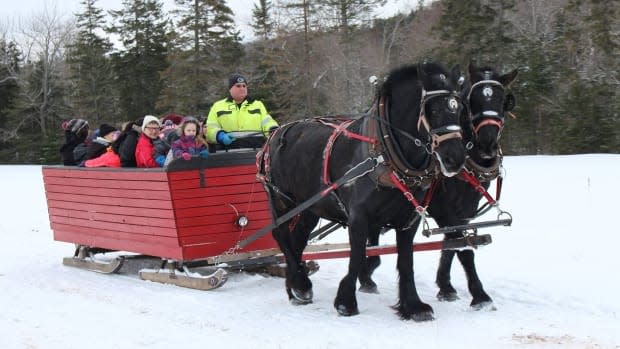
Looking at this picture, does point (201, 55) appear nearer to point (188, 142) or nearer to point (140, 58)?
point (140, 58)

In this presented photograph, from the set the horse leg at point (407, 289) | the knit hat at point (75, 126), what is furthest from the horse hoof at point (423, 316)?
the knit hat at point (75, 126)

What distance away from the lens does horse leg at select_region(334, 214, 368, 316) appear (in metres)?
5.65

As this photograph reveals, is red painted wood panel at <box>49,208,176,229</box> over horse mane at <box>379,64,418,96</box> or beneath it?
beneath

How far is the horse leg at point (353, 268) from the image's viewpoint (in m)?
5.65

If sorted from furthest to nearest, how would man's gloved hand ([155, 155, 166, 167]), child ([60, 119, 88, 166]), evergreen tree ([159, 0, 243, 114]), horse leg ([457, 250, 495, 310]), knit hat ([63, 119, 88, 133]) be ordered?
evergreen tree ([159, 0, 243, 114]) → knit hat ([63, 119, 88, 133]) → child ([60, 119, 88, 166]) → man's gloved hand ([155, 155, 166, 167]) → horse leg ([457, 250, 495, 310])

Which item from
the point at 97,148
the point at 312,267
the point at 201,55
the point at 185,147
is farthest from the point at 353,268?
the point at 201,55

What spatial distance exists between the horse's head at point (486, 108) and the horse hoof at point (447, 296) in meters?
1.26

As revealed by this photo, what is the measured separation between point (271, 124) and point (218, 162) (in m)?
0.98

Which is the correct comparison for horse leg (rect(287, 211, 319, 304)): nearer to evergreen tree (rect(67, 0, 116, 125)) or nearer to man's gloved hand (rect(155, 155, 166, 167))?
man's gloved hand (rect(155, 155, 166, 167))

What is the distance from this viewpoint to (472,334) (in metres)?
5.14

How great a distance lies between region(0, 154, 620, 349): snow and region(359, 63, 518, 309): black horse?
285mm

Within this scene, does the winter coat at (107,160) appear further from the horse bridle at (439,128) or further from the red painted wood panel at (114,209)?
the horse bridle at (439,128)

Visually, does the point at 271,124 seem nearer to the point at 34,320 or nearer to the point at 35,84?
the point at 34,320


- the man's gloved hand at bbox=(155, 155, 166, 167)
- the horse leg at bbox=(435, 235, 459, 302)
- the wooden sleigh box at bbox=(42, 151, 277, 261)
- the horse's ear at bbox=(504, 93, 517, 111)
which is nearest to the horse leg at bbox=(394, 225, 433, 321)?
the horse leg at bbox=(435, 235, 459, 302)
